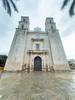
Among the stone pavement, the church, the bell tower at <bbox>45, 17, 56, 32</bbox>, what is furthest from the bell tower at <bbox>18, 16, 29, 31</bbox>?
the stone pavement

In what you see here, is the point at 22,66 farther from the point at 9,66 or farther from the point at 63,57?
the point at 63,57

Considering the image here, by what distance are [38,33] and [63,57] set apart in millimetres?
8021

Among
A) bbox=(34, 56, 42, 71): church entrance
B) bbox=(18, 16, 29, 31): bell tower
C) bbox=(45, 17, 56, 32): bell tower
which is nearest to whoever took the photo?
bbox=(34, 56, 42, 71): church entrance

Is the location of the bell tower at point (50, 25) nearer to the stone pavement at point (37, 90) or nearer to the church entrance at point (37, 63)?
the church entrance at point (37, 63)

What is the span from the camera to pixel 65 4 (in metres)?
5.59

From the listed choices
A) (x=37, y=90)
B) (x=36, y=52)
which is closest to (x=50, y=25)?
(x=36, y=52)

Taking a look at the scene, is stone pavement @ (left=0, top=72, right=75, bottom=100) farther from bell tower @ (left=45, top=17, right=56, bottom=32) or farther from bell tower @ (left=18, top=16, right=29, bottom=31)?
bell tower @ (left=18, top=16, right=29, bottom=31)

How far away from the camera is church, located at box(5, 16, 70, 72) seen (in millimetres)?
21203

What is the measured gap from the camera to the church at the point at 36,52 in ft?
69.6

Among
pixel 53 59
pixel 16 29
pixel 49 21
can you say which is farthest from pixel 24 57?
pixel 49 21

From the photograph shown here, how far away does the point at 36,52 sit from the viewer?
23.1 metres

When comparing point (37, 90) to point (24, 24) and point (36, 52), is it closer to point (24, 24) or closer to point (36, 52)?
point (36, 52)

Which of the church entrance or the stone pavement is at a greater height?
the church entrance

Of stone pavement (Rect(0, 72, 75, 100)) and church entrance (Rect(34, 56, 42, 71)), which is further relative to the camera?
church entrance (Rect(34, 56, 42, 71))
